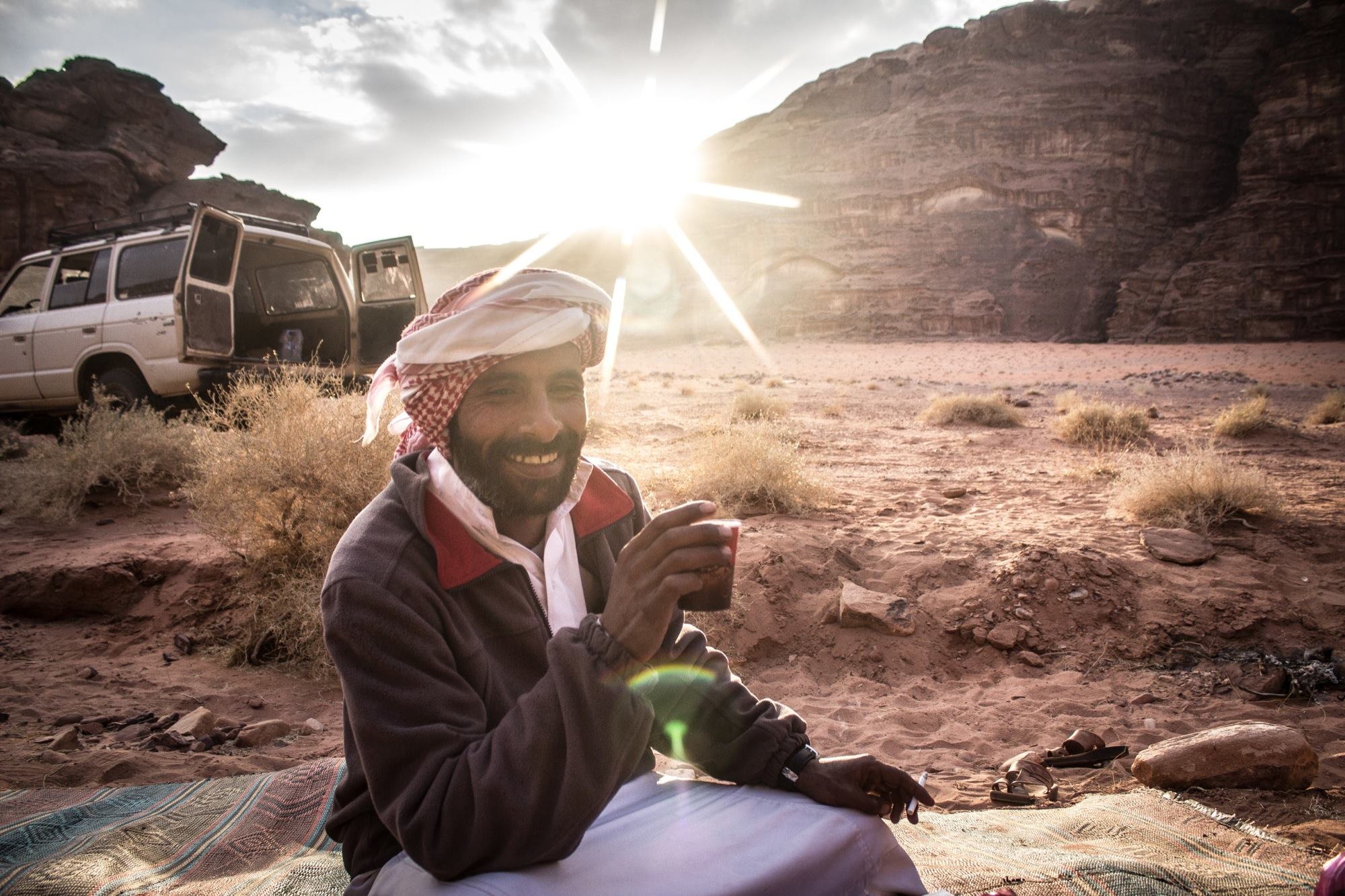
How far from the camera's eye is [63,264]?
820 centimetres

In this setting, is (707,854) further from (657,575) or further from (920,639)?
(920,639)

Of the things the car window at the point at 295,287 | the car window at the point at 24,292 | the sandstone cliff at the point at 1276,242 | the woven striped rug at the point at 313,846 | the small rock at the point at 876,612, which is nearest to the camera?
the woven striped rug at the point at 313,846

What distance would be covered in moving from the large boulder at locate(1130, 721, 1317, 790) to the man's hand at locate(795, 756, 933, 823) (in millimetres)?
1774

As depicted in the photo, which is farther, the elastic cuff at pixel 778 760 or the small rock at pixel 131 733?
the small rock at pixel 131 733

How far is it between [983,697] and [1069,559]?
133cm

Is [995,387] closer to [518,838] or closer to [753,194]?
[518,838]

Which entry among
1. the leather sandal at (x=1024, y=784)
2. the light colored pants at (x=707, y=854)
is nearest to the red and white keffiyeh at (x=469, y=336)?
the light colored pants at (x=707, y=854)

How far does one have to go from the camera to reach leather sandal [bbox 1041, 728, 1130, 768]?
2.97 metres

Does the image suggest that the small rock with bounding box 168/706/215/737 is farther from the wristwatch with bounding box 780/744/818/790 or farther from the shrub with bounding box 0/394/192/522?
the shrub with bounding box 0/394/192/522

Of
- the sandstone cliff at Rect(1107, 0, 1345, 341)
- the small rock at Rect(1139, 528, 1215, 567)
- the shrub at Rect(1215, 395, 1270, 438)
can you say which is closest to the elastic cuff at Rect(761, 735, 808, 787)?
the small rock at Rect(1139, 528, 1215, 567)

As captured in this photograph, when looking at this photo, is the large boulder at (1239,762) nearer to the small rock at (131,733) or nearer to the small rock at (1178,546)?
the small rock at (1178,546)

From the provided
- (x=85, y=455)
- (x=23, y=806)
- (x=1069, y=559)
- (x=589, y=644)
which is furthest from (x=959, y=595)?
(x=85, y=455)

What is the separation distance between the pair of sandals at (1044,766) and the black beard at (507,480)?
7.39 feet

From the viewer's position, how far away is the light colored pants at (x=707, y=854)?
1.28 m
